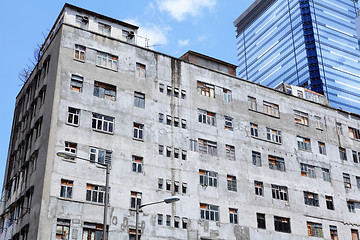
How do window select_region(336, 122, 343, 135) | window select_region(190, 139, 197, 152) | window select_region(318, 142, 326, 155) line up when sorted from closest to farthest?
window select_region(190, 139, 197, 152)
window select_region(318, 142, 326, 155)
window select_region(336, 122, 343, 135)

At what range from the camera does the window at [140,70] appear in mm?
43778

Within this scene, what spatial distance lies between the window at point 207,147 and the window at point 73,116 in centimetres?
1162

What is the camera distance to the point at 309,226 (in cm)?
4753

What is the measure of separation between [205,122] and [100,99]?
10.5m

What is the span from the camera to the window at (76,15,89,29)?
145 feet

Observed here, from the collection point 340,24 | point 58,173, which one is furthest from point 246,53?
point 58,173

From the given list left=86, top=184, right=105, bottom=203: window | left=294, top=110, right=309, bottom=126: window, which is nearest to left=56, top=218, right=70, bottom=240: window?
left=86, top=184, right=105, bottom=203: window

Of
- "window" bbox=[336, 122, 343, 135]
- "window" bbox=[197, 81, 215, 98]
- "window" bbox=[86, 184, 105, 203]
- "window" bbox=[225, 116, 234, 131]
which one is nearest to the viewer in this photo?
"window" bbox=[86, 184, 105, 203]

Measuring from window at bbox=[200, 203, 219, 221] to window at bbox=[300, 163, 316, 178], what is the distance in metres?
12.1

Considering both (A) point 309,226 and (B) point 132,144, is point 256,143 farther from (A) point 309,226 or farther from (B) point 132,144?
(B) point 132,144

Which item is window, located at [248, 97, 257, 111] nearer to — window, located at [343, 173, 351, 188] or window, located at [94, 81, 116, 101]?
window, located at [343, 173, 351, 188]

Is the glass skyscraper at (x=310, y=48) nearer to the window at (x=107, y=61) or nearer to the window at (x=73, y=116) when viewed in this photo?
the window at (x=107, y=61)

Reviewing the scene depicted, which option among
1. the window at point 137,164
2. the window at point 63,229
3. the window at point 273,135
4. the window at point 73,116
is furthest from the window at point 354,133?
the window at point 63,229

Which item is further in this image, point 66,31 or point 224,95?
point 224,95
